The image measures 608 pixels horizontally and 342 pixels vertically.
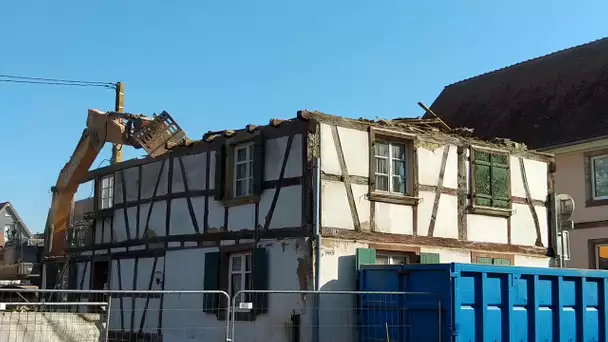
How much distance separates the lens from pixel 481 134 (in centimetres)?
2875

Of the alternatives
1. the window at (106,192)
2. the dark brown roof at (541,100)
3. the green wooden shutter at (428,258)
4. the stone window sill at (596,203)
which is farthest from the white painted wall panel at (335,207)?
the dark brown roof at (541,100)

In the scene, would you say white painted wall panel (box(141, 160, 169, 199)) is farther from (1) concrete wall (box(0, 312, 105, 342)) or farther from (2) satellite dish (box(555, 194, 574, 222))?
(2) satellite dish (box(555, 194, 574, 222))

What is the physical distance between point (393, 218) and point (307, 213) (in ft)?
7.32

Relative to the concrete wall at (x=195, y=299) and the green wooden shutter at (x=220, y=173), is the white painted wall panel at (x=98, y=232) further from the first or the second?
the green wooden shutter at (x=220, y=173)

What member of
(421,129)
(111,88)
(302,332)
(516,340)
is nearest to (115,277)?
(302,332)

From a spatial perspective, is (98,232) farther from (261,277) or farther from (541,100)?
(541,100)

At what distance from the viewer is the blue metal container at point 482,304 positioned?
1269 cm

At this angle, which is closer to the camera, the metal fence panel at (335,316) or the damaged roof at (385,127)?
the metal fence panel at (335,316)

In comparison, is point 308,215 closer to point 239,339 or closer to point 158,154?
point 239,339

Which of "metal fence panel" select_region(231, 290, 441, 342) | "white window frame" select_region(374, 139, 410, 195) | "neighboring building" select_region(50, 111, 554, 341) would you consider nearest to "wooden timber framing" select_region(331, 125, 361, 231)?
"neighboring building" select_region(50, 111, 554, 341)

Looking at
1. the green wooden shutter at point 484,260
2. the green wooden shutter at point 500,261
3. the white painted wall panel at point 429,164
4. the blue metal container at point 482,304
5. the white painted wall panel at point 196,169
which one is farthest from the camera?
the green wooden shutter at point 500,261

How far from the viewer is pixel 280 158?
1494cm

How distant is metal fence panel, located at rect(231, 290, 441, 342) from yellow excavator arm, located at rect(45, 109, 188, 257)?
5099 mm

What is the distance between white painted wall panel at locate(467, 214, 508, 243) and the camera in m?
16.9
